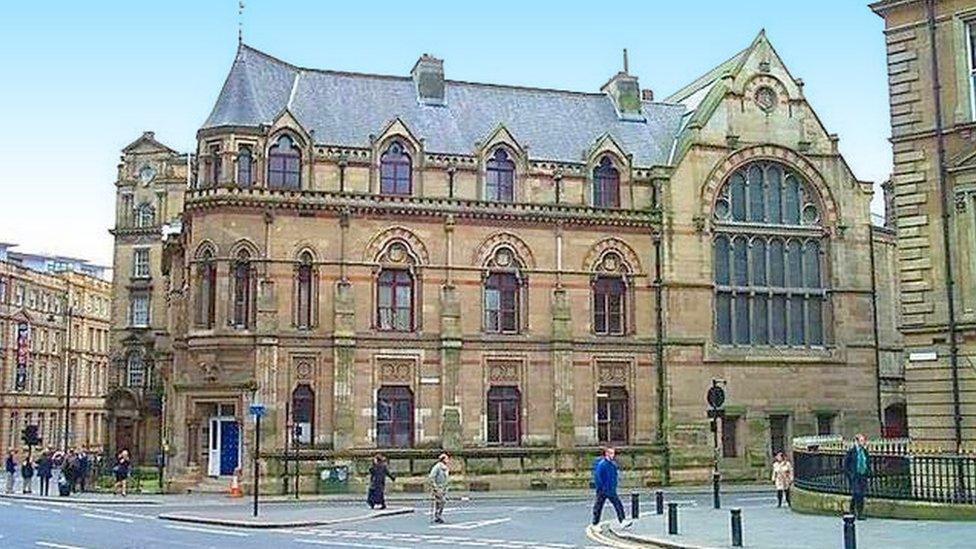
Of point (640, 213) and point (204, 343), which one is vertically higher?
point (640, 213)

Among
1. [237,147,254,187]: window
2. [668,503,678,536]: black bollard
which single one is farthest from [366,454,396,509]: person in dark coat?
[237,147,254,187]: window

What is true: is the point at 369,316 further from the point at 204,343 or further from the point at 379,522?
the point at 379,522

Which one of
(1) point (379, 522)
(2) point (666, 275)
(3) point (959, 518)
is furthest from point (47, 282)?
(3) point (959, 518)

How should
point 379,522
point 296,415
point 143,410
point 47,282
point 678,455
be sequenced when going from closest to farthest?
point 379,522, point 296,415, point 678,455, point 143,410, point 47,282

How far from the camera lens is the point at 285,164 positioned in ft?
142

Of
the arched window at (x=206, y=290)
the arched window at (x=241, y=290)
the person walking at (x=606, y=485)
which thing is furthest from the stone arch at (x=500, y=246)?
the person walking at (x=606, y=485)

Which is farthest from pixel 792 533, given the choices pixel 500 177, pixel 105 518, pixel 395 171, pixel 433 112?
pixel 433 112

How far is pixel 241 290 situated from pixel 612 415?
49.8 ft

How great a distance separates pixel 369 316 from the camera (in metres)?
43.2

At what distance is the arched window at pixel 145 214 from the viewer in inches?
2778

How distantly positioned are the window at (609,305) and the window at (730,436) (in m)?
5.68

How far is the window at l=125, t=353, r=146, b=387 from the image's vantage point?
224ft

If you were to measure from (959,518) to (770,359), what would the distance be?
23702 millimetres

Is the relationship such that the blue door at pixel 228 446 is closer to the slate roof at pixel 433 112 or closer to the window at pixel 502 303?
the window at pixel 502 303
